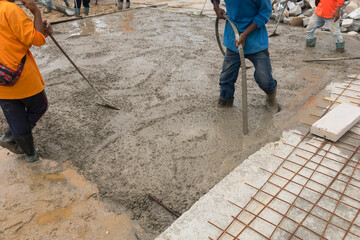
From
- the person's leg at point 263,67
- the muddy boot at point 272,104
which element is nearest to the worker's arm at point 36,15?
the person's leg at point 263,67

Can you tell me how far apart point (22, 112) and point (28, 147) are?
14.6 inches

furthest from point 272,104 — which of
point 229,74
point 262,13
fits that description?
point 262,13

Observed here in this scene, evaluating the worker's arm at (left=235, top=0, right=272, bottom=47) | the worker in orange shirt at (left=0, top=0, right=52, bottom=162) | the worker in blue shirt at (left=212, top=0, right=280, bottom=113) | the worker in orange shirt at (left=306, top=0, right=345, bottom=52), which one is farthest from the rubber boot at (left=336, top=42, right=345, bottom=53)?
the worker in orange shirt at (left=0, top=0, right=52, bottom=162)

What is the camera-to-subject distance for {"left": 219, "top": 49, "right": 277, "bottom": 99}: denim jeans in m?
3.17

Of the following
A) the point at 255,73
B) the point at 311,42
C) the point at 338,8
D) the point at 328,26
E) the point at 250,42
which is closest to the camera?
the point at 250,42

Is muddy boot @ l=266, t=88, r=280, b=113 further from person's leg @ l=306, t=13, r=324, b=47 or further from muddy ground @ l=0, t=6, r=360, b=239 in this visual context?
person's leg @ l=306, t=13, r=324, b=47

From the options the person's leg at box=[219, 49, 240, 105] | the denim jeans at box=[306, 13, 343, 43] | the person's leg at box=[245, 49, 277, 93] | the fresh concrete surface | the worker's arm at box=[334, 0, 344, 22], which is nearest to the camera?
the fresh concrete surface

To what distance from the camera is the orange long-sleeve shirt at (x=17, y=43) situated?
2279mm

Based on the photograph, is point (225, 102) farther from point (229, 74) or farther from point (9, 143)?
point (9, 143)

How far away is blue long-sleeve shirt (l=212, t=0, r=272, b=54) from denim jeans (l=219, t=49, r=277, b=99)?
10 cm

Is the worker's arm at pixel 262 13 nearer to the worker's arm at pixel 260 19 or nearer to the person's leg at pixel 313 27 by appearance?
the worker's arm at pixel 260 19

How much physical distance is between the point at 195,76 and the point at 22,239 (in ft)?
11.0

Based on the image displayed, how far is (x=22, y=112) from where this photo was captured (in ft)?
8.92

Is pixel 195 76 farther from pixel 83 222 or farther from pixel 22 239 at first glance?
pixel 22 239
